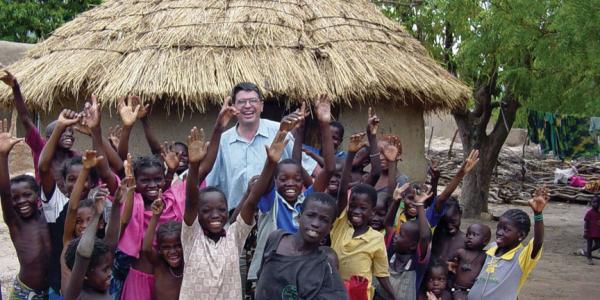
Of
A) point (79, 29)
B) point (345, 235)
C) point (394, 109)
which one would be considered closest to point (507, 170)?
point (394, 109)

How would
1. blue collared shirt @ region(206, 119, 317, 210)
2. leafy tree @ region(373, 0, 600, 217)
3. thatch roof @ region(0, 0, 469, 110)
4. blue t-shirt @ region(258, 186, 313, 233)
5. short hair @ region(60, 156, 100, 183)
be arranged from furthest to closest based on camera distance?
thatch roof @ region(0, 0, 469, 110), leafy tree @ region(373, 0, 600, 217), blue collared shirt @ region(206, 119, 317, 210), short hair @ region(60, 156, 100, 183), blue t-shirt @ region(258, 186, 313, 233)

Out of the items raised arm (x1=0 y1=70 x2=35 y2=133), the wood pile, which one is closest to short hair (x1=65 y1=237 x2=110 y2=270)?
raised arm (x1=0 y1=70 x2=35 y2=133)

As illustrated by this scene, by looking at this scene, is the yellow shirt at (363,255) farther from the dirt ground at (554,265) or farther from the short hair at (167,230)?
the dirt ground at (554,265)

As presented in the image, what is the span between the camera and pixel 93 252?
2.94 metres

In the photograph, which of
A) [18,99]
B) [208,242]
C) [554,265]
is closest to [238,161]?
[208,242]

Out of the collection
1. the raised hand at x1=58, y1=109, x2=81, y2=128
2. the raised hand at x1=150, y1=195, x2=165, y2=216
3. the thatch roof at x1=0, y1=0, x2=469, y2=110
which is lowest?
the raised hand at x1=150, y1=195, x2=165, y2=216

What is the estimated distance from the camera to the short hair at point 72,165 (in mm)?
3643

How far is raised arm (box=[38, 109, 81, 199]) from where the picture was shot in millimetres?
3520

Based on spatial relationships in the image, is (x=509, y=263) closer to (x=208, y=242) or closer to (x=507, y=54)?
(x=208, y=242)

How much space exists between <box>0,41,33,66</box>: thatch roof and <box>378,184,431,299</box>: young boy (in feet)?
28.6

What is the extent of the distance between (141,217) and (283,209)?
72 cm

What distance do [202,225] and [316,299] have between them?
2.24 feet

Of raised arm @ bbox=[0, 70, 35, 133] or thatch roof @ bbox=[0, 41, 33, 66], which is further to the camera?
thatch roof @ bbox=[0, 41, 33, 66]

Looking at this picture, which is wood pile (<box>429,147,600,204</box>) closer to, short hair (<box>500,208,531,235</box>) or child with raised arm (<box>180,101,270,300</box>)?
short hair (<box>500,208,531,235</box>)
